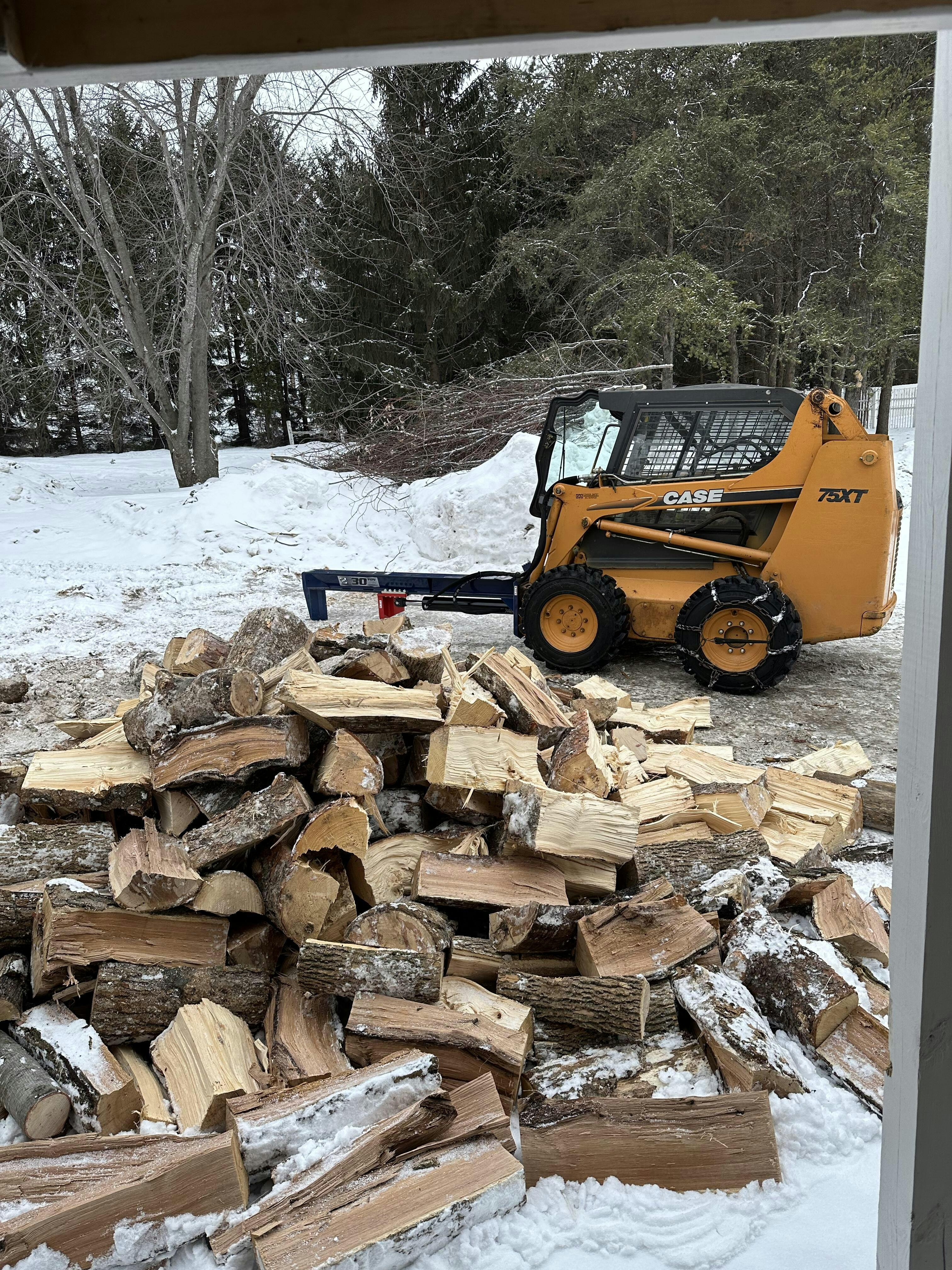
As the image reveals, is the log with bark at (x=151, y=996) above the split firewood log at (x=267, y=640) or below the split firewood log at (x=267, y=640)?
below

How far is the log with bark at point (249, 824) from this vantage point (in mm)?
3021

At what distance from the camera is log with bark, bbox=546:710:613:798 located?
3789mm

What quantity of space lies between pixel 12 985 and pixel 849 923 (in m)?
2.75

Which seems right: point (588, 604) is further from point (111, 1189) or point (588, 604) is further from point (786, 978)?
point (111, 1189)

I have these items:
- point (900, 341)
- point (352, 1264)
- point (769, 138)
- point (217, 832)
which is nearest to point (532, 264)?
point (769, 138)

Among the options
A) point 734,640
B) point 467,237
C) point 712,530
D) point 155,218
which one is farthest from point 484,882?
point 467,237

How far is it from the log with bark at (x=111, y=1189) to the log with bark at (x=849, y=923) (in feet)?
6.76

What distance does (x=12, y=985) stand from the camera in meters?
2.83

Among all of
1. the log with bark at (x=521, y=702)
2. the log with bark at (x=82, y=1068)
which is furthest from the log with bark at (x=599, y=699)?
the log with bark at (x=82, y=1068)

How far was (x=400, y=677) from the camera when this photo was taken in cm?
398

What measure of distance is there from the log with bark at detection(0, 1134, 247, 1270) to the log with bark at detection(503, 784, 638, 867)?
4.48 feet

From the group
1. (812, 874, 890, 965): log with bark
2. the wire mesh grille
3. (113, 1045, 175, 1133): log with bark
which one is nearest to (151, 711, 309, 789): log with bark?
(113, 1045, 175, 1133): log with bark

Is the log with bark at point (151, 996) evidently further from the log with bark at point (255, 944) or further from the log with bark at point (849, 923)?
the log with bark at point (849, 923)

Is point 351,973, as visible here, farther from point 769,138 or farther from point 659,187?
point 769,138
